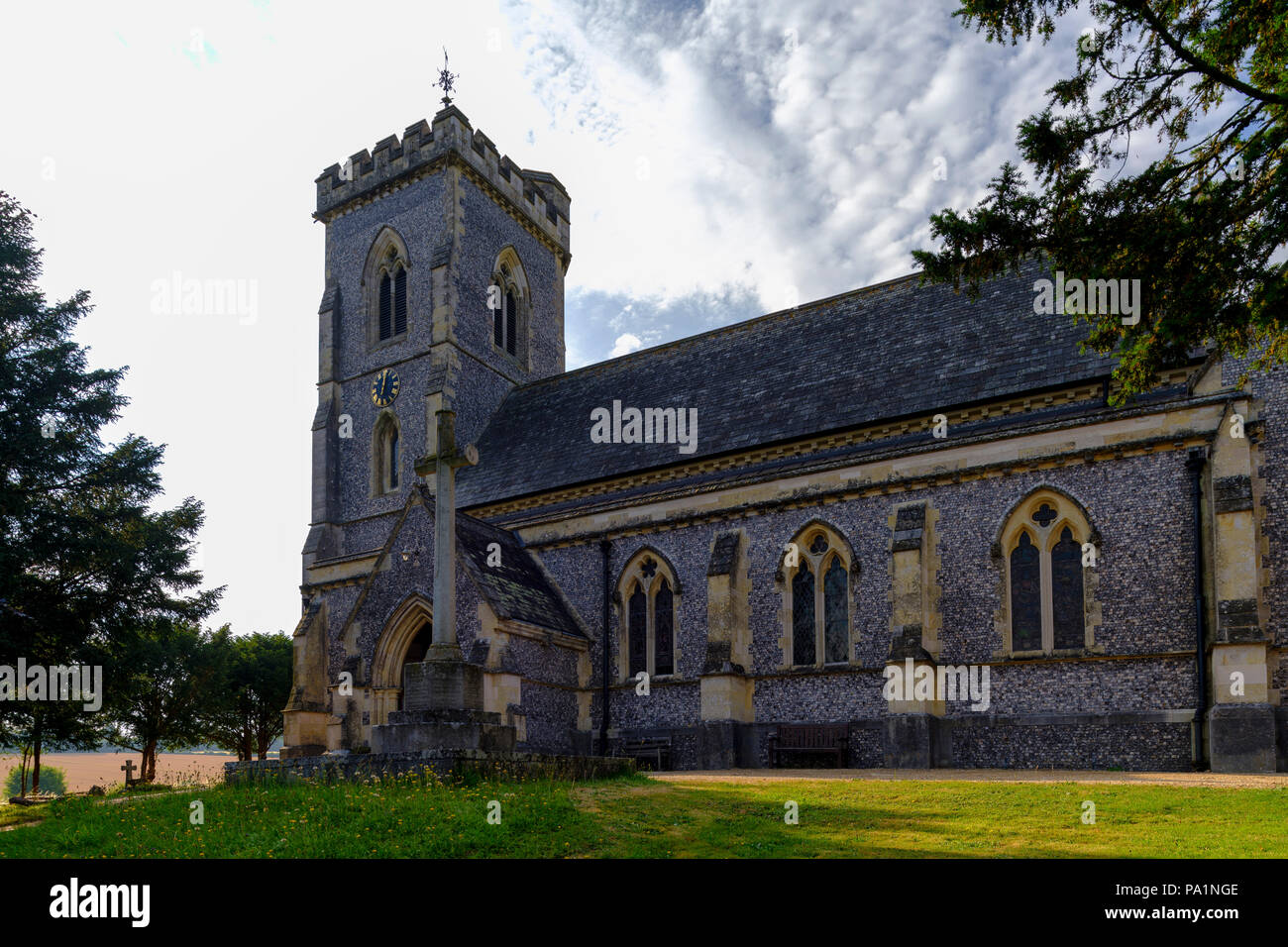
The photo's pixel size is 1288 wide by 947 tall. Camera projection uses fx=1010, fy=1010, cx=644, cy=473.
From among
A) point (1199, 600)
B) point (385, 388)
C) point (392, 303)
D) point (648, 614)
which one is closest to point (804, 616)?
point (648, 614)

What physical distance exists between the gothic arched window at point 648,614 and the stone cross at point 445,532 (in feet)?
25.2

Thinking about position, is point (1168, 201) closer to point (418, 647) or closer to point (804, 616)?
point (804, 616)

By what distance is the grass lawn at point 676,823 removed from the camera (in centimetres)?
861

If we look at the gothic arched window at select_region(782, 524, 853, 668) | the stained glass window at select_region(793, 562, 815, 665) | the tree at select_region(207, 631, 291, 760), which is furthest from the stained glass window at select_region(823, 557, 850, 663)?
the tree at select_region(207, 631, 291, 760)

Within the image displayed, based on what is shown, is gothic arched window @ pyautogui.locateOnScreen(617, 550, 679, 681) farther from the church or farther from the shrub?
the shrub

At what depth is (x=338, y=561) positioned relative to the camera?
27891 millimetres

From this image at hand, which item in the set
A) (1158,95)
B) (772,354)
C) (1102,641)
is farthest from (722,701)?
(1158,95)

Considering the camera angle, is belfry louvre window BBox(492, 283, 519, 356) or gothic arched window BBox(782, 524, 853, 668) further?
belfry louvre window BBox(492, 283, 519, 356)

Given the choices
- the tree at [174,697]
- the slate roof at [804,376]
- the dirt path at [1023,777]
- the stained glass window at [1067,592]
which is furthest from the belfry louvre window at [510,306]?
the stained glass window at [1067,592]

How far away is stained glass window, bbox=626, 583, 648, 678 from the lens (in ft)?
75.0

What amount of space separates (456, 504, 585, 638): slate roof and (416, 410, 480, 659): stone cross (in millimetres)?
5145

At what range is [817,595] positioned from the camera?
20875 mm

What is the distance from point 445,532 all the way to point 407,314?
56.5 ft

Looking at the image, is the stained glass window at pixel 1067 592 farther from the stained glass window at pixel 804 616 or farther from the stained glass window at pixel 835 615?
the stained glass window at pixel 804 616
